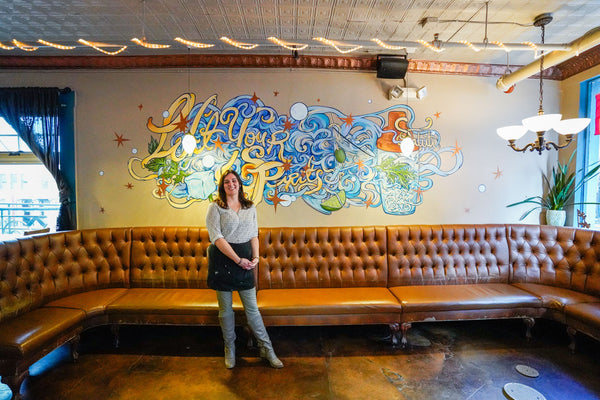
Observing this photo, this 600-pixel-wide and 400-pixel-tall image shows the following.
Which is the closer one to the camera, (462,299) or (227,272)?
(227,272)

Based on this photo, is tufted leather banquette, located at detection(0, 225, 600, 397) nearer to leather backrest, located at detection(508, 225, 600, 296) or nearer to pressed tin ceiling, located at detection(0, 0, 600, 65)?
leather backrest, located at detection(508, 225, 600, 296)

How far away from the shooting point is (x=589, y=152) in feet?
11.7

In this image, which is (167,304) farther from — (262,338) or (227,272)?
(262,338)

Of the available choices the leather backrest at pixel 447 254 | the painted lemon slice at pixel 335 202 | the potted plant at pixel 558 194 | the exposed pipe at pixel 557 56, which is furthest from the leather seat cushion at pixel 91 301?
the exposed pipe at pixel 557 56

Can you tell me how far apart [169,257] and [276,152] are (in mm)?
1699

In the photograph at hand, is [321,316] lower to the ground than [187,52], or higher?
lower

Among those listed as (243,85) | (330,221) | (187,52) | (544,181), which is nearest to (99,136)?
(187,52)

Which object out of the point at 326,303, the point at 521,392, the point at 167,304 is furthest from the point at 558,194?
the point at 167,304

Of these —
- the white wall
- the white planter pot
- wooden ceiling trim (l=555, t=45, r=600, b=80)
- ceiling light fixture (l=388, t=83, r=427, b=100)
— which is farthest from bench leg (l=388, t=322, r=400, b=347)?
wooden ceiling trim (l=555, t=45, r=600, b=80)

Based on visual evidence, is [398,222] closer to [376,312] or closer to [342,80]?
[376,312]

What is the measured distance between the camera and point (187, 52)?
11.2 feet

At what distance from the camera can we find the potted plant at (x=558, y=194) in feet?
11.6

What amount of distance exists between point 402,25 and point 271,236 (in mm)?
2522

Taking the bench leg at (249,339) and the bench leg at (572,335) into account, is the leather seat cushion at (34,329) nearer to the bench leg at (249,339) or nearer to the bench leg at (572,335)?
the bench leg at (249,339)
